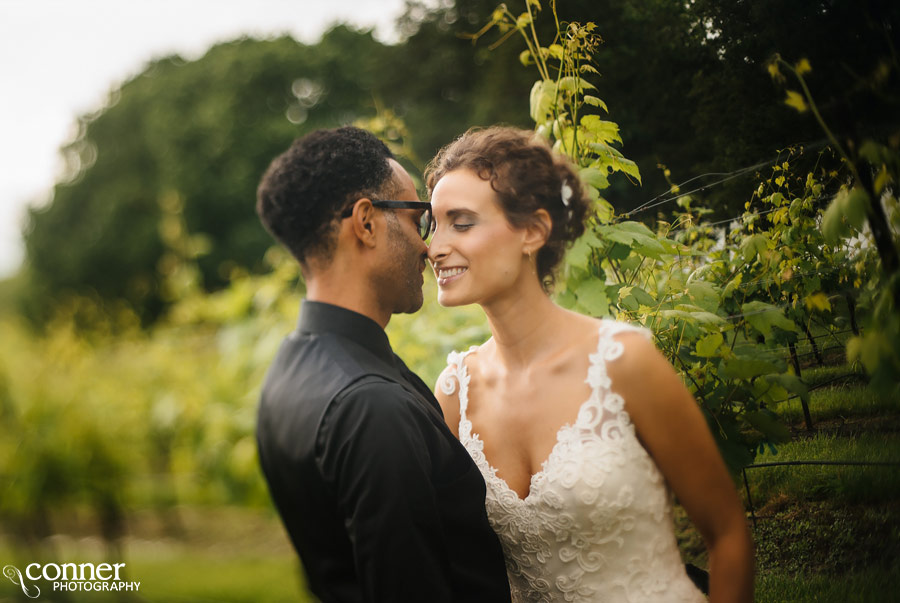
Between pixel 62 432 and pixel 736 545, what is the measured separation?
687cm

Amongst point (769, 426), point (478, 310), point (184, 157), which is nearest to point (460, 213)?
point (769, 426)

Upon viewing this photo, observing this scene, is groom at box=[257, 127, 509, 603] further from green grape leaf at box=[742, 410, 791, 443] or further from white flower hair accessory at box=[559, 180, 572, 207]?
green grape leaf at box=[742, 410, 791, 443]

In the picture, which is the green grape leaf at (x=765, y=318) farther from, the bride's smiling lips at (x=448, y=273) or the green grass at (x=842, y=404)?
the bride's smiling lips at (x=448, y=273)

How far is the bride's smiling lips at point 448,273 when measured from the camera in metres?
1.94

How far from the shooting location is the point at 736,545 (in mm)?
1670

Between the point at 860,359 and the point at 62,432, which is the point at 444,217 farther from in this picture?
the point at 62,432

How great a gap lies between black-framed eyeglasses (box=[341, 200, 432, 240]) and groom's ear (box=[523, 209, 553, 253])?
0.36 m

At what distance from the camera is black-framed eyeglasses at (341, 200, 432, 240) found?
2035 mm

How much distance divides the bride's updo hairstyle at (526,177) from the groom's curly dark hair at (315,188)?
30 cm

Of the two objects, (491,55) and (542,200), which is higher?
(491,55)

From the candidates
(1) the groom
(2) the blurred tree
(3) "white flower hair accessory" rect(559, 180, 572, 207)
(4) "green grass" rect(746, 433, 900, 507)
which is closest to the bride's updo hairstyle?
(3) "white flower hair accessory" rect(559, 180, 572, 207)

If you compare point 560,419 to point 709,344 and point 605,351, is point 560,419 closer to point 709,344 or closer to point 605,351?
point 605,351

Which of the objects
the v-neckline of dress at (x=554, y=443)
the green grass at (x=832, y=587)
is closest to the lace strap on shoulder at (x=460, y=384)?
the v-neckline of dress at (x=554, y=443)

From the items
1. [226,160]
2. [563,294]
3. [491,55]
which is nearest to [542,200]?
[563,294]
